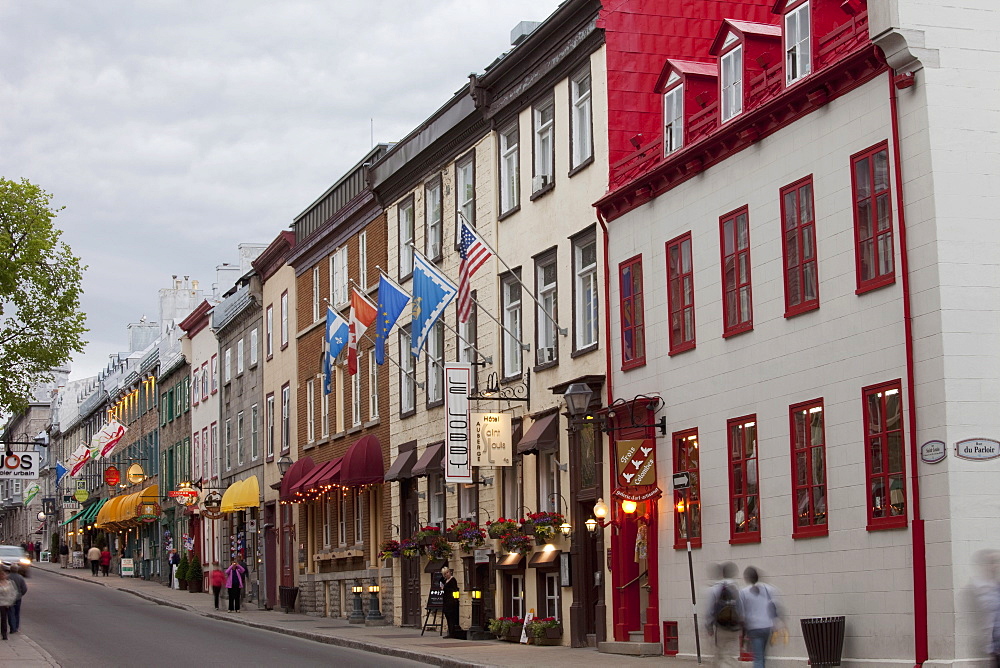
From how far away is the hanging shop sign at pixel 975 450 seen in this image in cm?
1741

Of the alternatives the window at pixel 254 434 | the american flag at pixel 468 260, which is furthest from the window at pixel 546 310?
the window at pixel 254 434

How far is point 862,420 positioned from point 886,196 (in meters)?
2.82

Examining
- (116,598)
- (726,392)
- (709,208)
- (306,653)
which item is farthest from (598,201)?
(116,598)

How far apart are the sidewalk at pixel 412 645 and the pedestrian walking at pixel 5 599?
513 cm

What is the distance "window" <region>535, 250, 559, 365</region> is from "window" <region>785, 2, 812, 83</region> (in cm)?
827

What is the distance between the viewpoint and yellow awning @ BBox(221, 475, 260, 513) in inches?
1976

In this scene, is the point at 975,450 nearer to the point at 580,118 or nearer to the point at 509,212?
the point at 580,118

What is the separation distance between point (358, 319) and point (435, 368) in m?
3.13

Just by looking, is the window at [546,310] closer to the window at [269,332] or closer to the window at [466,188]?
the window at [466,188]

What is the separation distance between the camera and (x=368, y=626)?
37406 mm

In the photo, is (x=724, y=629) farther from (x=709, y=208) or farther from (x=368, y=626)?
(x=368, y=626)

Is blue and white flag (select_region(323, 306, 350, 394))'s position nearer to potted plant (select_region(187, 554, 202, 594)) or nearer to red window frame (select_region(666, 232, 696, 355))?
red window frame (select_region(666, 232, 696, 355))

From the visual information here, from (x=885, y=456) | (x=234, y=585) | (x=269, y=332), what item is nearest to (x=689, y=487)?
(x=885, y=456)

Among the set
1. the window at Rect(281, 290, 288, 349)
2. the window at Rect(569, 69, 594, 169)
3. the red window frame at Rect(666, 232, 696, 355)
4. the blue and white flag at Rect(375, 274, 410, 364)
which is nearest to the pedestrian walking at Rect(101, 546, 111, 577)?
the window at Rect(281, 290, 288, 349)
